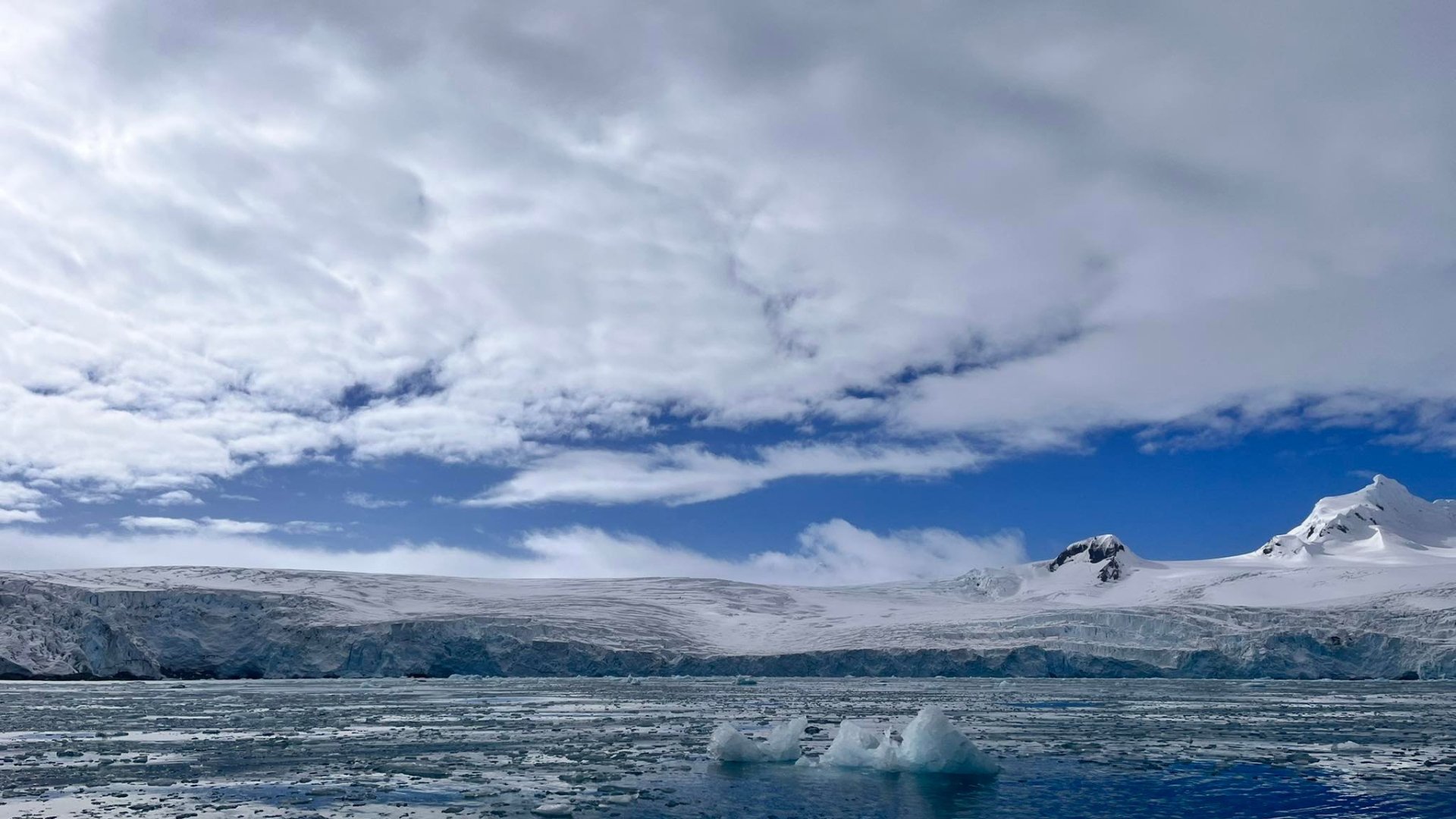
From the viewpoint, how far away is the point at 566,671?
5897cm

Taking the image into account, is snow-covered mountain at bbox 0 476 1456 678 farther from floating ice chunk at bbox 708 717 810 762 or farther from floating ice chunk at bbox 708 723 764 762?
floating ice chunk at bbox 708 723 764 762

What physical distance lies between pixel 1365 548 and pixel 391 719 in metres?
111

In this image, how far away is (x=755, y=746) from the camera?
54.3 feet

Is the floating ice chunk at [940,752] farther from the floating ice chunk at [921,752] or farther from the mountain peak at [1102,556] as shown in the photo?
the mountain peak at [1102,556]

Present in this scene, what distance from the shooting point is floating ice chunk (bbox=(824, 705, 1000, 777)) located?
14.6 m

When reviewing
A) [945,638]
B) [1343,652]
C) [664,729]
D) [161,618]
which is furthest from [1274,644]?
[161,618]

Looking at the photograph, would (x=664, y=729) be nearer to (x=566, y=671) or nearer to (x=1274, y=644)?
(x=566, y=671)

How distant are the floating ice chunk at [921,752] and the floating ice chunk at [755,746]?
0.77 metres

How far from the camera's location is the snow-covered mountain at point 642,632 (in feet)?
176

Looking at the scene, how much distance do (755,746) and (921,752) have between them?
2.88m

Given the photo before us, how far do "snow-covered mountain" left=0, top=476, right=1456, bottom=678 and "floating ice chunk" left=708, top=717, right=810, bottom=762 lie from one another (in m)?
43.3

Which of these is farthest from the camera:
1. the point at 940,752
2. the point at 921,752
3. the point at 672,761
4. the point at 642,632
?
the point at 642,632

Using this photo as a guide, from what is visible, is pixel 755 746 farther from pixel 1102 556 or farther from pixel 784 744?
pixel 1102 556

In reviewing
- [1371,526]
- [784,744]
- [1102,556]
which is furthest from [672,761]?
[1371,526]
